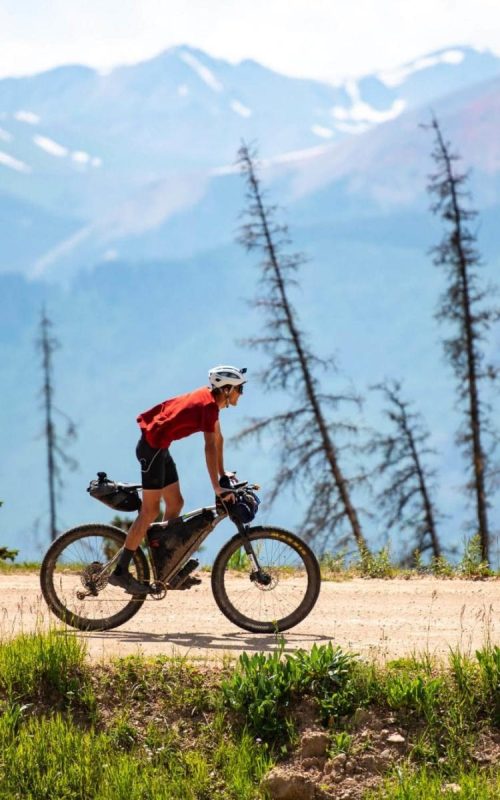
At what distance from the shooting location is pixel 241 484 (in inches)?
400

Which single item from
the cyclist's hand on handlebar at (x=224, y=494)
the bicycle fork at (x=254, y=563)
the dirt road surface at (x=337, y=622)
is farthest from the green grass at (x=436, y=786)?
the cyclist's hand on handlebar at (x=224, y=494)

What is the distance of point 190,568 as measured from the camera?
407 inches

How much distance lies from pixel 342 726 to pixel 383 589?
16.6 ft

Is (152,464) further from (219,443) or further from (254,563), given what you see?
(254,563)

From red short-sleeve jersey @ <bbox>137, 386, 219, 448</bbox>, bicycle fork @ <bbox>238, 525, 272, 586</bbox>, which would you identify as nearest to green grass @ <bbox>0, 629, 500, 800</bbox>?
bicycle fork @ <bbox>238, 525, 272, 586</bbox>

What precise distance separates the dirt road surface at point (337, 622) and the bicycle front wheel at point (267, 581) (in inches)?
7.2

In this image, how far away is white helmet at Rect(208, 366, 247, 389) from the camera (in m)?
9.81

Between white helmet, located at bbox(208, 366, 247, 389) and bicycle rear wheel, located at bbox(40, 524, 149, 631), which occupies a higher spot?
white helmet, located at bbox(208, 366, 247, 389)

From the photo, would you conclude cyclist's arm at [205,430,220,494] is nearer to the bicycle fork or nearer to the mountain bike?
the mountain bike

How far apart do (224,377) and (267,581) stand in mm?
1829

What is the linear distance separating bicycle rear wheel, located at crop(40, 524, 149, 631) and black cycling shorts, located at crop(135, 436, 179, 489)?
0.70 meters

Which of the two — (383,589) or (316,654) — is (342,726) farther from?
(383,589)

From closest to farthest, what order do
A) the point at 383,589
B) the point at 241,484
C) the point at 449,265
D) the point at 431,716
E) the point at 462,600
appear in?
1. the point at 431,716
2. the point at 241,484
3. the point at 462,600
4. the point at 383,589
5. the point at 449,265

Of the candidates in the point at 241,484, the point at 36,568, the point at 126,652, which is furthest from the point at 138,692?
the point at 36,568
